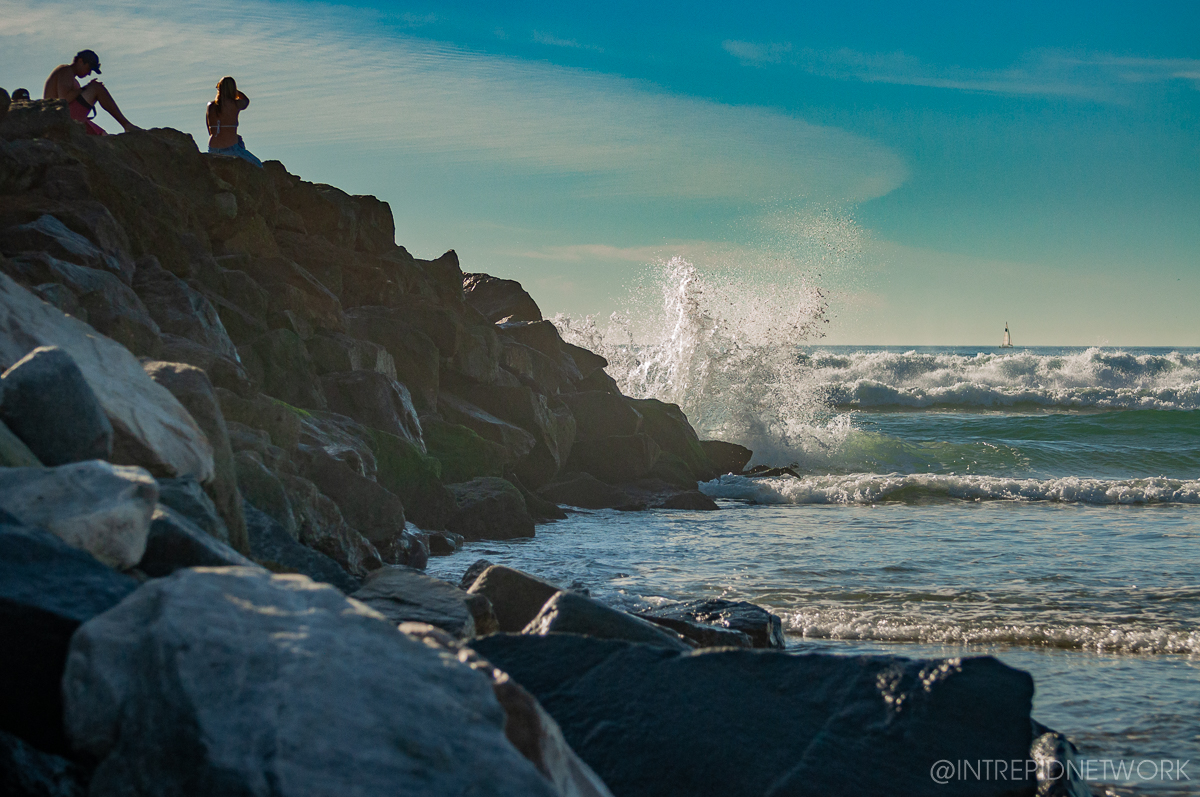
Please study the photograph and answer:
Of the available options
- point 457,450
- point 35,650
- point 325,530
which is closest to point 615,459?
point 457,450

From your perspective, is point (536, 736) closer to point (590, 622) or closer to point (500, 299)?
point (590, 622)

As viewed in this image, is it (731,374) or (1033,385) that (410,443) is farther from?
(1033,385)

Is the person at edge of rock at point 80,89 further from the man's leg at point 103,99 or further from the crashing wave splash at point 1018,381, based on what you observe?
the crashing wave splash at point 1018,381

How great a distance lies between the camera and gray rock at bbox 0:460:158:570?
235 cm

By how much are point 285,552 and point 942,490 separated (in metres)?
12.0

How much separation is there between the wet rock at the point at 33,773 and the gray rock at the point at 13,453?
1026 millimetres

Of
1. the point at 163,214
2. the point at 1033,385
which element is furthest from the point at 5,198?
the point at 1033,385

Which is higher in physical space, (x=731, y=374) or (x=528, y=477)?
(x=731, y=374)

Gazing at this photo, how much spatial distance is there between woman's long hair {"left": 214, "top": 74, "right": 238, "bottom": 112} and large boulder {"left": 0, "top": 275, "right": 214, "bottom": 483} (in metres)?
8.92

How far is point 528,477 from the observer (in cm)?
1192

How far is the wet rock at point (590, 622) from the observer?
148 inches

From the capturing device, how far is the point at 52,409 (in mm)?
2980

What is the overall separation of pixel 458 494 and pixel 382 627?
24.6 ft

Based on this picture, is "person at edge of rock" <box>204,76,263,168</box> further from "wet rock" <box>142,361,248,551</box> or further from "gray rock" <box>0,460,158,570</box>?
"gray rock" <box>0,460,158,570</box>
